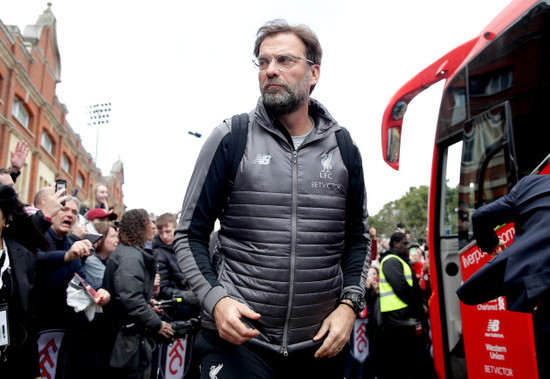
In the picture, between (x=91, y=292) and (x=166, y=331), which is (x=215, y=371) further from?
(x=166, y=331)

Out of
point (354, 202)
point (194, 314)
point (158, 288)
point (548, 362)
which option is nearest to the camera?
point (548, 362)

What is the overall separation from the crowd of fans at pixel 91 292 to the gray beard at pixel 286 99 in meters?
1.98

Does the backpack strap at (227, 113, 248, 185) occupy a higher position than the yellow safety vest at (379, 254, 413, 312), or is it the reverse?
the backpack strap at (227, 113, 248, 185)

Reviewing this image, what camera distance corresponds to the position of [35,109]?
87.8 feet

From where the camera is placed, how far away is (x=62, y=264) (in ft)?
13.7

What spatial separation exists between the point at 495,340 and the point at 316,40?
8.94 feet

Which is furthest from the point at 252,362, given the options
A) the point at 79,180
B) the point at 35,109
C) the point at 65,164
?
the point at 79,180

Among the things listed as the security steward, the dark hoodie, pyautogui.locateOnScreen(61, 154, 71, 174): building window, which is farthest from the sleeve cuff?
pyautogui.locateOnScreen(61, 154, 71, 174): building window

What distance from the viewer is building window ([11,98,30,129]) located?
2414cm

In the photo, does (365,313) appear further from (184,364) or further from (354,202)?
(354,202)

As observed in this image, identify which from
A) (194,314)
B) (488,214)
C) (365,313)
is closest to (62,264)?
(194,314)

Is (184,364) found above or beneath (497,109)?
beneath

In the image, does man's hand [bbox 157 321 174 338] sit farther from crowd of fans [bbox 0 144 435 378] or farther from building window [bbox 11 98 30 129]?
building window [bbox 11 98 30 129]

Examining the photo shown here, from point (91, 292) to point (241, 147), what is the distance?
2748 millimetres
